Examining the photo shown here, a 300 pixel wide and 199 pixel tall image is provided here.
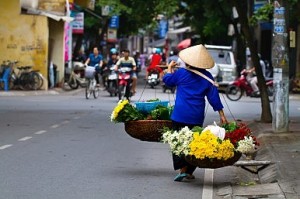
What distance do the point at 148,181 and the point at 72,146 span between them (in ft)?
11.9

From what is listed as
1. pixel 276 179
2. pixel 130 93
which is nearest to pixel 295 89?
pixel 130 93

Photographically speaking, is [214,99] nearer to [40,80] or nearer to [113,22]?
[40,80]

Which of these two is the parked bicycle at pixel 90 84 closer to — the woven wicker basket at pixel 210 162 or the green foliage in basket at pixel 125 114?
the green foliage in basket at pixel 125 114

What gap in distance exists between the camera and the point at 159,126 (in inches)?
384

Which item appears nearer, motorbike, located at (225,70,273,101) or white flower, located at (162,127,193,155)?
white flower, located at (162,127,193,155)

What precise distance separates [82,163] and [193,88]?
8.22ft

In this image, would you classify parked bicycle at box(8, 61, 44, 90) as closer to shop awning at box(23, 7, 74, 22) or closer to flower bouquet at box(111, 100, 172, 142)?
shop awning at box(23, 7, 74, 22)

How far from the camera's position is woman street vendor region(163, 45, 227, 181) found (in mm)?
9328

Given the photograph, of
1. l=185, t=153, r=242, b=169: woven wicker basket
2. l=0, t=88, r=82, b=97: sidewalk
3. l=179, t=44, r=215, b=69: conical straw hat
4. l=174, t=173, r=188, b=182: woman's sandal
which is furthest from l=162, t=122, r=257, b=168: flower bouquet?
l=0, t=88, r=82, b=97: sidewalk

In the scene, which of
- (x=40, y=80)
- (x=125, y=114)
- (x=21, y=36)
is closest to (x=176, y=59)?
(x=40, y=80)

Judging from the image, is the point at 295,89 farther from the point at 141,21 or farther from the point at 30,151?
the point at 30,151

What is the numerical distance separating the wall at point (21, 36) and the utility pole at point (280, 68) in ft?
53.6

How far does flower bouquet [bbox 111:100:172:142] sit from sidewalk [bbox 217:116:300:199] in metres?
1.22

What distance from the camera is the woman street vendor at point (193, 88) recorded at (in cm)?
933
